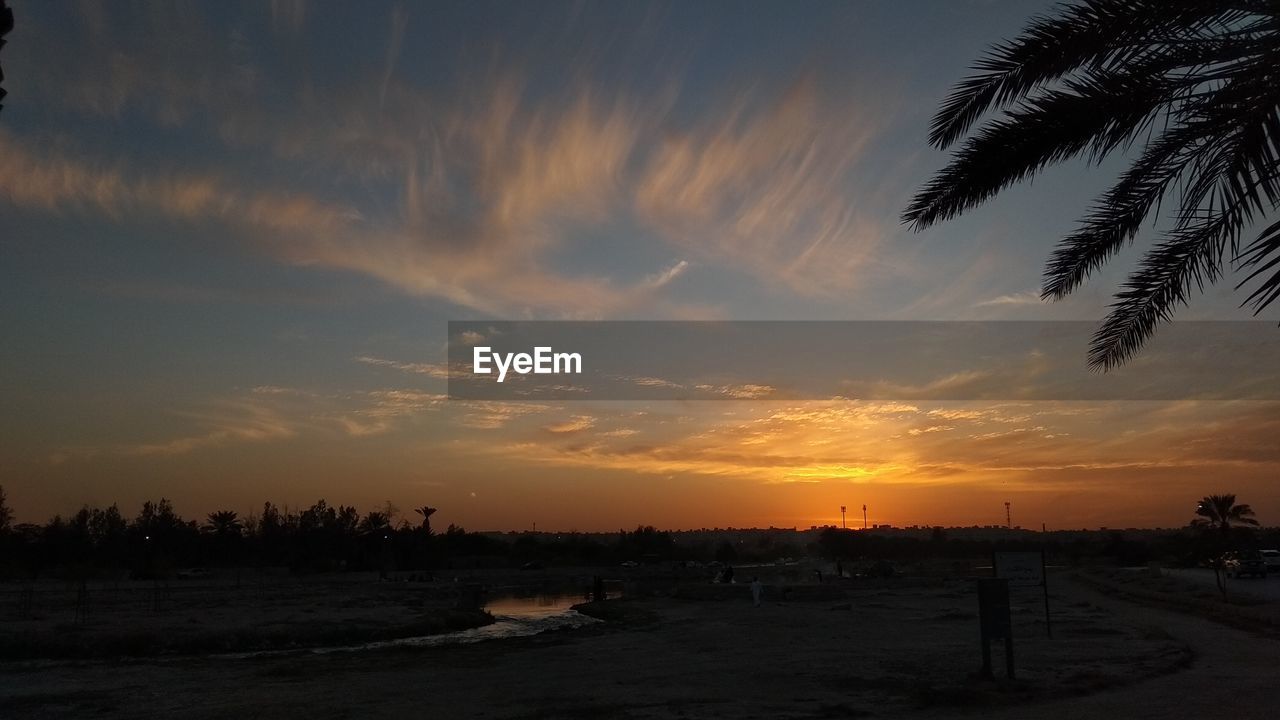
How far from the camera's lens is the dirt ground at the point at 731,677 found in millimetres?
14102

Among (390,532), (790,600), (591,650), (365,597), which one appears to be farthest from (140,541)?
(591,650)

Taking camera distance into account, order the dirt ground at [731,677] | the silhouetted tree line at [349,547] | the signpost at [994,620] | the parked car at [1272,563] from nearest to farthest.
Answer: the dirt ground at [731,677] → the signpost at [994,620] → the parked car at [1272,563] → the silhouetted tree line at [349,547]

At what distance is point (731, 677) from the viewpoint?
1753 centimetres

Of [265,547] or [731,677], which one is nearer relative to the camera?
[731,677]

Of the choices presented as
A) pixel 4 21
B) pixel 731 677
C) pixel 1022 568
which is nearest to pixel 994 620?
pixel 1022 568

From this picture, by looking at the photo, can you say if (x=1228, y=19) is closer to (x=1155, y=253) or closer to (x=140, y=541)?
(x=1155, y=253)

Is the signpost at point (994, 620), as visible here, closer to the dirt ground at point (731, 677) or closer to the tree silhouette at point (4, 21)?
the dirt ground at point (731, 677)

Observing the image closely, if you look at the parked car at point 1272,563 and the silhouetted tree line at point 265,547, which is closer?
the parked car at point 1272,563

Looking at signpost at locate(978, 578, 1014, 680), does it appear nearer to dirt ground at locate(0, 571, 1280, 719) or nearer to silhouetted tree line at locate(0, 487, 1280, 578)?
dirt ground at locate(0, 571, 1280, 719)

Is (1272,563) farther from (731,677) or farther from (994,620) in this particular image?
(731,677)

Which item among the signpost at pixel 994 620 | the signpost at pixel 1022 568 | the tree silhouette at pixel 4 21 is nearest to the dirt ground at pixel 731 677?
the signpost at pixel 994 620

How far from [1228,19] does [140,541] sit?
387ft

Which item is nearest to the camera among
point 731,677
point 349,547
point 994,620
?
point 994,620

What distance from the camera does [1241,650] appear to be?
1903 centimetres
